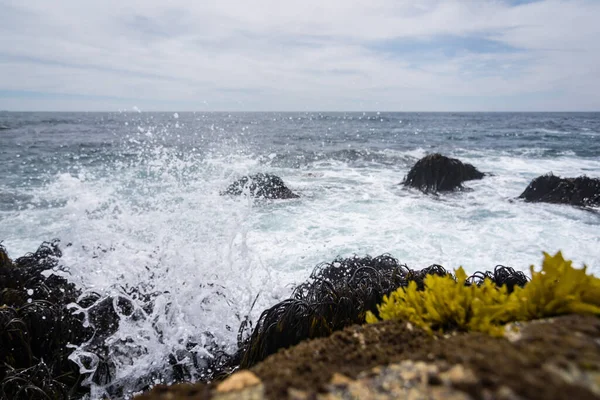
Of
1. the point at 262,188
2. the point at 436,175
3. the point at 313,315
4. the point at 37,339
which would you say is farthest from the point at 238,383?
the point at 436,175

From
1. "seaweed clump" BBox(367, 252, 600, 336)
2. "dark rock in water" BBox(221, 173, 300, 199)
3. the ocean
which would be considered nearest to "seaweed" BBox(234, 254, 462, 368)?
the ocean

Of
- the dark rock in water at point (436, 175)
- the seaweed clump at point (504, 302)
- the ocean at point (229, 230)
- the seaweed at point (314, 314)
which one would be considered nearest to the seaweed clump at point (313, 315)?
the seaweed at point (314, 314)

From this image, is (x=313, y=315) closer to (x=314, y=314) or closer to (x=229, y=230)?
(x=314, y=314)

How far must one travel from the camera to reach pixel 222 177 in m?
17.6

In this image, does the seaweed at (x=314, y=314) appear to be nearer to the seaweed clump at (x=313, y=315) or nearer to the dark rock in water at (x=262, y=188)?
the seaweed clump at (x=313, y=315)

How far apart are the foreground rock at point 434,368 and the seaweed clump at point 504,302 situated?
89 mm

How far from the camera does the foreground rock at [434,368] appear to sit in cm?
105

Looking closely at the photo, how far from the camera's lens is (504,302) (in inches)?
68.5

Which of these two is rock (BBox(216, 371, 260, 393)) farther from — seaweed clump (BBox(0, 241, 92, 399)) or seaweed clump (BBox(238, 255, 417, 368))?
seaweed clump (BBox(0, 241, 92, 399))

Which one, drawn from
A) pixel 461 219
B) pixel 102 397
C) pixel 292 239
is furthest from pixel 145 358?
pixel 461 219

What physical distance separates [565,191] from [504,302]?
549 inches

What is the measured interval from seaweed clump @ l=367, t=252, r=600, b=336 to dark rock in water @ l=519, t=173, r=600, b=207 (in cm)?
1334

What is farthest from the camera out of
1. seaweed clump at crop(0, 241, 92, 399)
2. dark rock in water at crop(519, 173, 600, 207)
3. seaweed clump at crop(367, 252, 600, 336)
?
dark rock in water at crop(519, 173, 600, 207)

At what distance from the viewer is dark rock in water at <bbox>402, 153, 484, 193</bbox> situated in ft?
49.2
